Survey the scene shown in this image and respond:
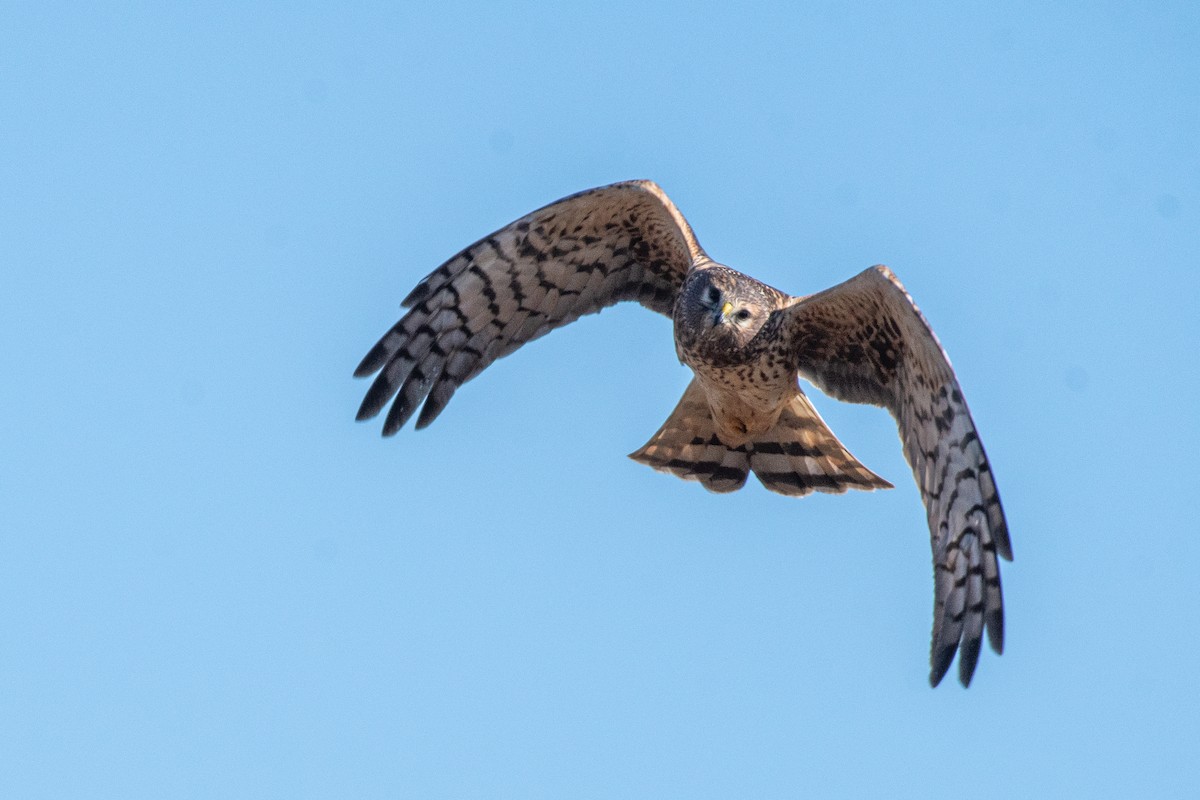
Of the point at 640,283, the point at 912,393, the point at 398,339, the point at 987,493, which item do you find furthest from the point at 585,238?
the point at 987,493

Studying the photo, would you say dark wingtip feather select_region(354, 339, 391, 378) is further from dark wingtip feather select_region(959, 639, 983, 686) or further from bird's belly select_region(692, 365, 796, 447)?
dark wingtip feather select_region(959, 639, 983, 686)

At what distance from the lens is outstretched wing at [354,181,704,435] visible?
32.4 feet

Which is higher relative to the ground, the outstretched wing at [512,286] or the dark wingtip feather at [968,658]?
the outstretched wing at [512,286]

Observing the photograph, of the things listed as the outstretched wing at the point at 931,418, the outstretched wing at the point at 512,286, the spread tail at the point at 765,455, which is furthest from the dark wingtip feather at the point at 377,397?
the outstretched wing at the point at 931,418

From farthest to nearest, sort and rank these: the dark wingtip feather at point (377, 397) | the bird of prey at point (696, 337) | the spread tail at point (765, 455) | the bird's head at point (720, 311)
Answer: the spread tail at point (765, 455) → the dark wingtip feather at point (377, 397) → the bird's head at point (720, 311) → the bird of prey at point (696, 337)

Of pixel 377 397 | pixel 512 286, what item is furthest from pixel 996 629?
pixel 377 397

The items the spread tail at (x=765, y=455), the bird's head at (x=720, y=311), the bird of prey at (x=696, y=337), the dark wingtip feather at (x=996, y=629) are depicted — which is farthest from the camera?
the spread tail at (x=765, y=455)

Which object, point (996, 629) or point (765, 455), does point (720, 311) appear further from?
point (996, 629)

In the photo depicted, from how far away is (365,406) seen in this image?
9742mm

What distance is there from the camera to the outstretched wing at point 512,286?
9.89 m

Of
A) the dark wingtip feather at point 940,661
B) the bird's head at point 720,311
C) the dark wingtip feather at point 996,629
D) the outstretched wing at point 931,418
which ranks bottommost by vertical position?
the dark wingtip feather at point 940,661

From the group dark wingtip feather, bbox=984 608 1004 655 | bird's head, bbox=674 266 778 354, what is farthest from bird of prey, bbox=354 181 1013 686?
dark wingtip feather, bbox=984 608 1004 655

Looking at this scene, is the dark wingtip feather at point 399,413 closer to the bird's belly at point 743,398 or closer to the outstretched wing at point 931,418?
the bird's belly at point 743,398

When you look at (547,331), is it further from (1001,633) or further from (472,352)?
(1001,633)
